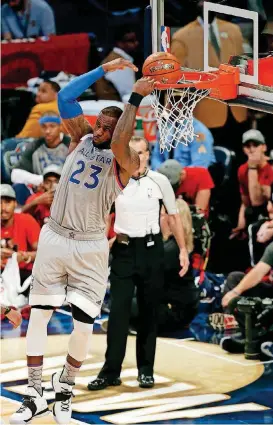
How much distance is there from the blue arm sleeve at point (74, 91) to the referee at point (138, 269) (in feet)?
5.73

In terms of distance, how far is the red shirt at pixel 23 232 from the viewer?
40.6 ft

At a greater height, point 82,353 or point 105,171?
point 105,171

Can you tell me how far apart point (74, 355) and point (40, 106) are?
6830 mm

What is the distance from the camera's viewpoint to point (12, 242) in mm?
12367

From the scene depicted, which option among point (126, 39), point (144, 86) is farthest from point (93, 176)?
point (126, 39)

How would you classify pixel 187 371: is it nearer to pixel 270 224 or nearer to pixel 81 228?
pixel 270 224

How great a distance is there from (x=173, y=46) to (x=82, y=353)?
6572mm

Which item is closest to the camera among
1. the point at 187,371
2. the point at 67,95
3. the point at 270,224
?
the point at 67,95

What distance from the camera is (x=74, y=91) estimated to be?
800 centimetres

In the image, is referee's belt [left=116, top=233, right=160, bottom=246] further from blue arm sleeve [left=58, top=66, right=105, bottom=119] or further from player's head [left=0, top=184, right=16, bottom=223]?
player's head [left=0, top=184, right=16, bottom=223]

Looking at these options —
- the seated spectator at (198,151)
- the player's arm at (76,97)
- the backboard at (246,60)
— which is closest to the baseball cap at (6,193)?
the seated spectator at (198,151)

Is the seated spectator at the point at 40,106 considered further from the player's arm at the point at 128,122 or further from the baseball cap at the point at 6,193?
the player's arm at the point at 128,122

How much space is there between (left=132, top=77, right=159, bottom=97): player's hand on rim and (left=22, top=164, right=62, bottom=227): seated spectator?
5140mm

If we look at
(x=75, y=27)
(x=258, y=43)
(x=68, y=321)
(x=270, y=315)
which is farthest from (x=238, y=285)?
(x=75, y=27)
